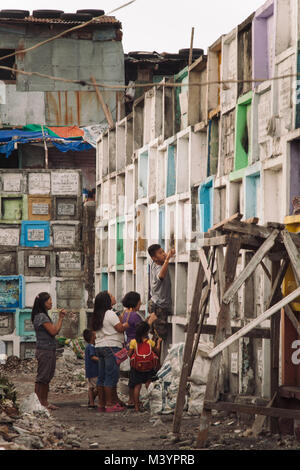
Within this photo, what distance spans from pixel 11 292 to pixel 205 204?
256 inches

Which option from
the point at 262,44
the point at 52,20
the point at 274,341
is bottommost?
the point at 274,341

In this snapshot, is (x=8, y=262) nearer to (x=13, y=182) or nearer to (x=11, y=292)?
(x=11, y=292)

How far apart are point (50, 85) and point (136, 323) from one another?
12822 mm

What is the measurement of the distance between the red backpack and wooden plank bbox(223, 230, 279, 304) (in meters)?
3.10

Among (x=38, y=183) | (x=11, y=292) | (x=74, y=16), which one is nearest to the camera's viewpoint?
(x=11, y=292)

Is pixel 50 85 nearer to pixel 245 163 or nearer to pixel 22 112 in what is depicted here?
pixel 22 112

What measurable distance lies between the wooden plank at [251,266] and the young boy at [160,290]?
387 centimetres

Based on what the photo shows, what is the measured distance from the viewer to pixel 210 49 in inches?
368

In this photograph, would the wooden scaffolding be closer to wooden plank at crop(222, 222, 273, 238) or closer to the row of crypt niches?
wooden plank at crop(222, 222, 273, 238)

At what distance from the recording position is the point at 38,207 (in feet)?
50.4

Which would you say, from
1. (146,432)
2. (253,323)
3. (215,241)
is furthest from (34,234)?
(253,323)

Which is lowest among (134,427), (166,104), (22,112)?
(134,427)

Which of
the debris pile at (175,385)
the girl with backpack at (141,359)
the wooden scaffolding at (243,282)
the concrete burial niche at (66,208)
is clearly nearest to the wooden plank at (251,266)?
the wooden scaffolding at (243,282)
